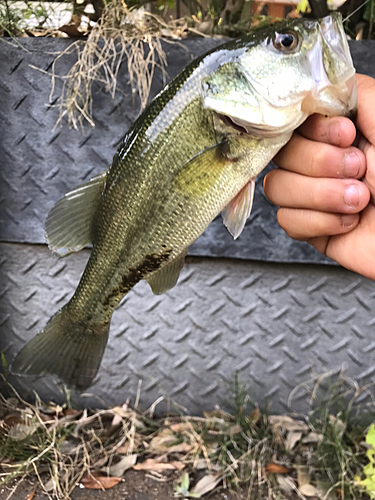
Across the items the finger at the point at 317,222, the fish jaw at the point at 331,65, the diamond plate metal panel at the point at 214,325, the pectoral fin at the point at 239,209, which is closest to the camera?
the fish jaw at the point at 331,65

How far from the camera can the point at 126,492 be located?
167 centimetres

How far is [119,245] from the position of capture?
0.85m

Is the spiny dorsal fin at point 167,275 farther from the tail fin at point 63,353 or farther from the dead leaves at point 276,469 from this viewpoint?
the dead leaves at point 276,469

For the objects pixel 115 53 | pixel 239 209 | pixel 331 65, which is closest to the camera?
pixel 331 65

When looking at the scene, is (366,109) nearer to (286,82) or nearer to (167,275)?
(286,82)

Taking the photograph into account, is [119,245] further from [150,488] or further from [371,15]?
[371,15]

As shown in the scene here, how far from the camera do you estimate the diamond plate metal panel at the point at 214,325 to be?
6.25 ft

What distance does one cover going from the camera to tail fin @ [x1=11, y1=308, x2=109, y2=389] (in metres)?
0.98

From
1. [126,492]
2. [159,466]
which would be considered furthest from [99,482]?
[159,466]

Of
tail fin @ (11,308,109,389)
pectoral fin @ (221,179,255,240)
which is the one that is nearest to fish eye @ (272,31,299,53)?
pectoral fin @ (221,179,255,240)

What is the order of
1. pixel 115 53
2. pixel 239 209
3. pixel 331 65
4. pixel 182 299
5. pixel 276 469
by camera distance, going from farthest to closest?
pixel 182 299 → pixel 276 469 → pixel 115 53 → pixel 239 209 → pixel 331 65

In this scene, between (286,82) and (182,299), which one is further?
(182,299)

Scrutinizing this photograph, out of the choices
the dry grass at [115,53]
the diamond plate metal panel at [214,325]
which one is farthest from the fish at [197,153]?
the diamond plate metal panel at [214,325]

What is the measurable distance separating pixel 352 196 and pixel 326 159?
0.08 metres
